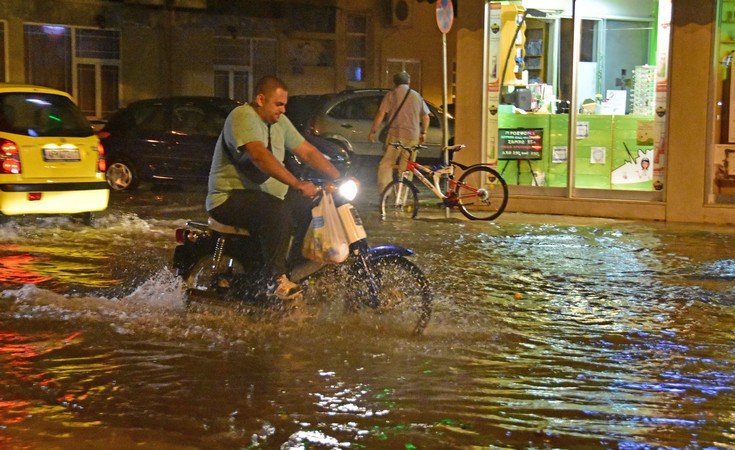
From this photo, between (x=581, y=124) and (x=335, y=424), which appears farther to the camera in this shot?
(x=581, y=124)

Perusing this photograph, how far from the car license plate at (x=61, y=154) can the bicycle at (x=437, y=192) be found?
14.0 ft

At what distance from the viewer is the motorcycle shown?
6.64m

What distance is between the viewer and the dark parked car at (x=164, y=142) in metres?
17.3

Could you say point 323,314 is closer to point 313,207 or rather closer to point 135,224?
point 313,207

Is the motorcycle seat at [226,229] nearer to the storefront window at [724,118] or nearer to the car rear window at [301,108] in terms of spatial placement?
the storefront window at [724,118]

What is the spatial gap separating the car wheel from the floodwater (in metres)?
7.35

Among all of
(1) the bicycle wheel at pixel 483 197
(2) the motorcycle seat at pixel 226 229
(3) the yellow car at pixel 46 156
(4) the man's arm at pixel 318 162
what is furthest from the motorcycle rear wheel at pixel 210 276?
(1) the bicycle wheel at pixel 483 197

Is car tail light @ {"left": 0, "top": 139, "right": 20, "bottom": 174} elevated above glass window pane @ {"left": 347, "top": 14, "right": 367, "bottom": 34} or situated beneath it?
situated beneath

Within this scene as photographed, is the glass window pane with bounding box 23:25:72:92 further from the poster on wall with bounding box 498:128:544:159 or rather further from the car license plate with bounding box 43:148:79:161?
the poster on wall with bounding box 498:128:544:159

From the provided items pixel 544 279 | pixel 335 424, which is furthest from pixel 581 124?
pixel 335 424

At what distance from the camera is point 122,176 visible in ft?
57.8

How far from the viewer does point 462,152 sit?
593 inches

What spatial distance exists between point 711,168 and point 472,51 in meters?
3.94

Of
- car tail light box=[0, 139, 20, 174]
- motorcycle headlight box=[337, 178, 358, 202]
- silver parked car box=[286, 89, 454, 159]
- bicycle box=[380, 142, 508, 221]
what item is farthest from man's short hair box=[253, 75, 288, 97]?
silver parked car box=[286, 89, 454, 159]
